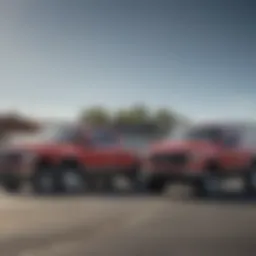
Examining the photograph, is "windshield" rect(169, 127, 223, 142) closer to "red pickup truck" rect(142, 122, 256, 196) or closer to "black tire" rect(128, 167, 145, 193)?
"red pickup truck" rect(142, 122, 256, 196)

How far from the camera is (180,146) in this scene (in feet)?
20.0

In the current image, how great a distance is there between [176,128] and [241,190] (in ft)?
3.78

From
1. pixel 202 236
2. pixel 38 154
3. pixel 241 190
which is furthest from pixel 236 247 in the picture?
pixel 38 154

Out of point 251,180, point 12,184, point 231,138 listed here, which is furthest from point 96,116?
point 251,180

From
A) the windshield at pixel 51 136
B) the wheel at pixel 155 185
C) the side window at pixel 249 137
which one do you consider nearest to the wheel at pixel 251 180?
the side window at pixel 249 137

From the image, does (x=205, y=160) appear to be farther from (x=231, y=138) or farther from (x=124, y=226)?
(x=124, y=226)

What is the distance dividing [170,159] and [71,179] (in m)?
0.73

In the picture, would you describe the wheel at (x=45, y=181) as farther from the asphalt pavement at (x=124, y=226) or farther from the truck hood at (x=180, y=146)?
the truck hood at (x=180, y=146)

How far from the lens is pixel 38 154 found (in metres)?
6.04

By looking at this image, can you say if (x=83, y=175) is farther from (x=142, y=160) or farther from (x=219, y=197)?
(x=219, y=197)

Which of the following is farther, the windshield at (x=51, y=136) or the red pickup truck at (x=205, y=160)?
the red pickup truck at (x=205, y=160)

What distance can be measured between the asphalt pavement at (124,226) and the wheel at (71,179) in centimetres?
10

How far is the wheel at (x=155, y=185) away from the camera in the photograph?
6.04m

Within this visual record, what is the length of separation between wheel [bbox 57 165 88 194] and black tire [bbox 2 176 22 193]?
11.9 inches
